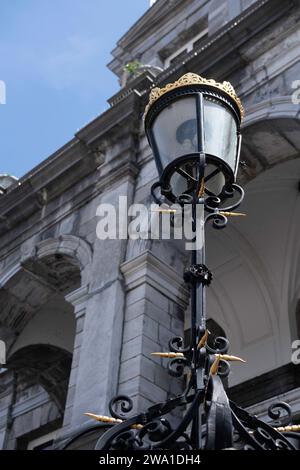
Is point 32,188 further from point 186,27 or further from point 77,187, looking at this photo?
point 186,27

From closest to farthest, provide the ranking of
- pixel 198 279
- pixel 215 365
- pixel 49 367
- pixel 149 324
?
1. pixel 215 365
2. pixel 198 279
3. pixel 149 324
4. pixel 49 367

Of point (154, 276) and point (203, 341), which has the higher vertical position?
point (154, 276)

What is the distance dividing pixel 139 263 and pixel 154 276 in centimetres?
23

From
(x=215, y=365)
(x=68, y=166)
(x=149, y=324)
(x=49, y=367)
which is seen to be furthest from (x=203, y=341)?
(x=49, y=367)

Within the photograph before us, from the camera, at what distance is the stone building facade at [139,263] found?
8266 mm

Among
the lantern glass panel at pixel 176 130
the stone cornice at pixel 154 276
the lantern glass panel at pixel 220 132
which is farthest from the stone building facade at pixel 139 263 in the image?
the lantern glass panel at pixel 176 130

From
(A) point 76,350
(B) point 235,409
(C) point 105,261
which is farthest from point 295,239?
(B) point 235,409

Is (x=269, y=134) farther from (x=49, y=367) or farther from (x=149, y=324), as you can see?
(x=49, y=367)

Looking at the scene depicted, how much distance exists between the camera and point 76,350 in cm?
866

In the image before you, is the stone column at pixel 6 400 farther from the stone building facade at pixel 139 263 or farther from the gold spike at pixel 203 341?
the gold spike at pixel 203 341

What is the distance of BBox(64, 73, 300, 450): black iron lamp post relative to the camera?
3709 mm

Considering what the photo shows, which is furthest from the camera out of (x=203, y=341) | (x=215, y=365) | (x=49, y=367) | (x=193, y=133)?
(x=49, y=367)

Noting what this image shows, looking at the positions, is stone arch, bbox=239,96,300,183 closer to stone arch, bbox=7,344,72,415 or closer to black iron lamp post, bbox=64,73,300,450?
black iron lamp post, bbox=64,73,300,450

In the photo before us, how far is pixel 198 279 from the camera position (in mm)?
4312
